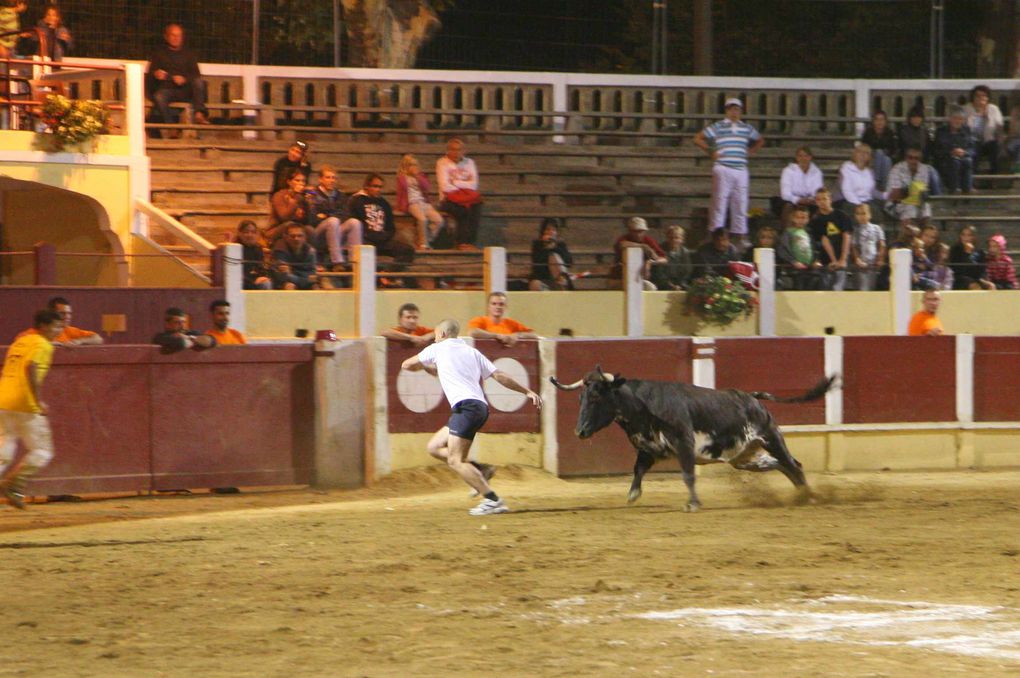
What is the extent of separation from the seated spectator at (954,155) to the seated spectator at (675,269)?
5.62m

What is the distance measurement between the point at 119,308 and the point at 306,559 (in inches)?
234

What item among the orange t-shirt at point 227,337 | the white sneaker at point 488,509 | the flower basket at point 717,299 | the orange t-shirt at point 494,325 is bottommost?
the white sneaker at point 488,509

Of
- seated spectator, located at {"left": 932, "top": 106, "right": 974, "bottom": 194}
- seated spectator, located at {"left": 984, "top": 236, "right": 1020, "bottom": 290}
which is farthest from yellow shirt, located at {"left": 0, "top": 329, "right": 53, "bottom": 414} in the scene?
seated spectator, located at {"left": 932, "top": 106, "right": 974, "bottom": 194}

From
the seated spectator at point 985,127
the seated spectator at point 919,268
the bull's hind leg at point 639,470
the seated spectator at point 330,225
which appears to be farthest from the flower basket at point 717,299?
the seated spectator at point 985,127

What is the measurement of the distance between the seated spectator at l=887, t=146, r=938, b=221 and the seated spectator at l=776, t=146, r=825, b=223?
1.32m

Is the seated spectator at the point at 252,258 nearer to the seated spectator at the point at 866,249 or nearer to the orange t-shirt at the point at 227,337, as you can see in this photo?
the orange t-shirt at the point at 227,337

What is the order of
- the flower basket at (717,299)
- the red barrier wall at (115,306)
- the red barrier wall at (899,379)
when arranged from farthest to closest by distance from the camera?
the flower basket at (717,299) → the red barrier wall at (899,379) → the red barrier wall at (115,306)

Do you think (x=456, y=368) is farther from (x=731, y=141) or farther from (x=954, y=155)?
(x=954, y=155)

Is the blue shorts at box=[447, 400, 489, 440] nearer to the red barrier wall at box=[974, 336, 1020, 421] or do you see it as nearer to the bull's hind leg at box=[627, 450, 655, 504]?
the bull's hind leg at box=[627, 450, 655, 504]

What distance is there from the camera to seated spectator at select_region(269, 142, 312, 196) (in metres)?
16.4

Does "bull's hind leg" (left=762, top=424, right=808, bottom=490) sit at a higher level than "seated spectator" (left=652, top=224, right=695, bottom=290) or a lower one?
lower

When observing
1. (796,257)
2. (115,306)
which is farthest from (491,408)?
(796,257)

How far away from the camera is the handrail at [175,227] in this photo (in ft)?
52.2

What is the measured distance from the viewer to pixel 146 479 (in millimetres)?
13117
